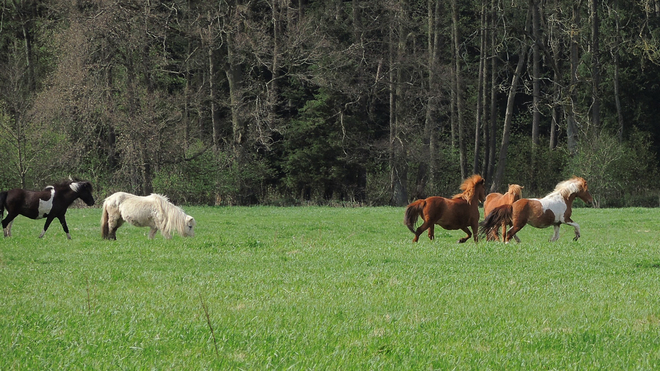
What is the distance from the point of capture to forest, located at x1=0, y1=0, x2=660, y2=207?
128 ft

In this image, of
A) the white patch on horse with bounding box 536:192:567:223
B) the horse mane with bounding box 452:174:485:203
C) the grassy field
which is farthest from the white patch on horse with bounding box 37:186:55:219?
the white patch on horse with bounding box 536:192:567:223

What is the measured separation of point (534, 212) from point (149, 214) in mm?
8887

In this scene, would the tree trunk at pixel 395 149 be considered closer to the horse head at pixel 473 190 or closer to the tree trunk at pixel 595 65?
the tree trunk at pixel 595 65

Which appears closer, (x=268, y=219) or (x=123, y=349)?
(x=123, y=349)

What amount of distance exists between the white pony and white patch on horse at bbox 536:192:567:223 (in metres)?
8.23

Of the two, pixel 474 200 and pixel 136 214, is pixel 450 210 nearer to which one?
pixel 474 200

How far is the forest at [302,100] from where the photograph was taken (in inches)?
1534

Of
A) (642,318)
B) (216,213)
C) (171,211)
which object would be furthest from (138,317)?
(216,213)

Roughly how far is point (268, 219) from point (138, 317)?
22371 millimetres

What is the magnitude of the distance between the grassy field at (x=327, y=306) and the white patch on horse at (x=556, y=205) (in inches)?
51.7

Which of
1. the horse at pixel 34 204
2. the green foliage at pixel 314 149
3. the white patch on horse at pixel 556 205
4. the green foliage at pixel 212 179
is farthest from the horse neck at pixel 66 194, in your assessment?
the green foliage at pixel 314 149

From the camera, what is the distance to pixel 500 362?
6594mm

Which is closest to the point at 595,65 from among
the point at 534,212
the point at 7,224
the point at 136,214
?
the point at 534,212

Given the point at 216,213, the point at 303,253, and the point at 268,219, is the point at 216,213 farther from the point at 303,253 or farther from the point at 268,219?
the point at 303,253
